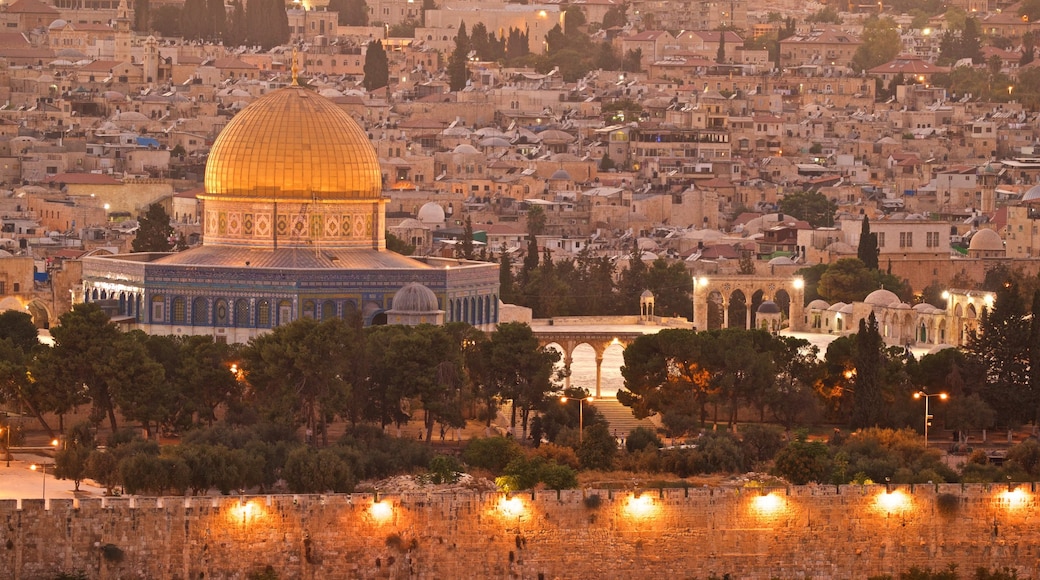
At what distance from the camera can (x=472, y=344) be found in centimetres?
5653

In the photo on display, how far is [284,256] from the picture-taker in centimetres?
6141

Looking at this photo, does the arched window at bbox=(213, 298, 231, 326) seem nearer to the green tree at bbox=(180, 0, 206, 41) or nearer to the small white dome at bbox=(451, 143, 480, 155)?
the small white dome at bbox=(451, 143, 480, 155)

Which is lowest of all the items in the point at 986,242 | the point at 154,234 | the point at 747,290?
the point at 986,242

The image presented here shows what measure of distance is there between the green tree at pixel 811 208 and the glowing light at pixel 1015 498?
45.6 metres

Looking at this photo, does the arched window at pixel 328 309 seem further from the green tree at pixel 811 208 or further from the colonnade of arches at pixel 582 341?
the green tree at pixel 811 208

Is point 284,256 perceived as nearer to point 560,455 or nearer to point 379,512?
point 560,455

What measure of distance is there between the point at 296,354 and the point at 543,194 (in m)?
48.8

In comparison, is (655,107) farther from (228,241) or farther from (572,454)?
(572,454)

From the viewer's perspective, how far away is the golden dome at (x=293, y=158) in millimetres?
62062

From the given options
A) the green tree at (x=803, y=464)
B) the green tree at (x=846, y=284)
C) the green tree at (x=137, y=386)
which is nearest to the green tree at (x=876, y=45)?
the green tree at (x=846, y=284)

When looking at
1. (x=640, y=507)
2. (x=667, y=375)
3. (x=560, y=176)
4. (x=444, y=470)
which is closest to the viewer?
(x=640, y=507)

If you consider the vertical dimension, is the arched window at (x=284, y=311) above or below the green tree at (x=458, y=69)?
above

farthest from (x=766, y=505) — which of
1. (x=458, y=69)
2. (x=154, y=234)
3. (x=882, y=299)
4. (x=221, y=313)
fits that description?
(x=458, y=69)

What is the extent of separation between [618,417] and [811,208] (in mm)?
40342
